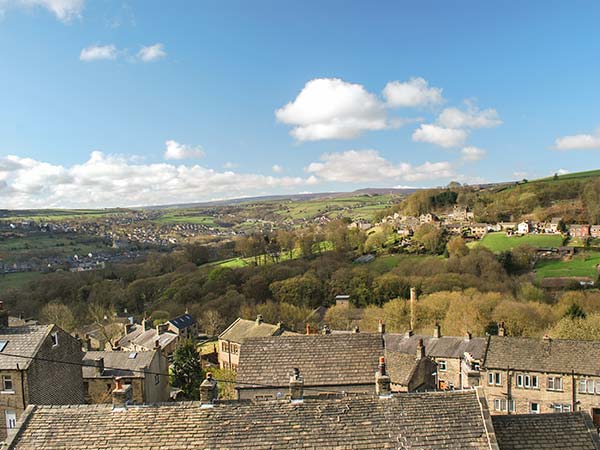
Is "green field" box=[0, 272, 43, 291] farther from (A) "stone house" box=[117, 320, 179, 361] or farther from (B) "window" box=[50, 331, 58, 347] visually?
(B) "window" box=[50, 331, 58, 347]

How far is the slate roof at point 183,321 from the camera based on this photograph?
218 ft

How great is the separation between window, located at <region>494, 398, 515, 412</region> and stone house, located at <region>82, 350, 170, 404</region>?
27.1 meters

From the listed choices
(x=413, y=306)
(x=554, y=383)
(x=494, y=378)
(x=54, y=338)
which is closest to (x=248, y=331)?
(x=413, y=306)

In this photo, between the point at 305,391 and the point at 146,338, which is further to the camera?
the point at 146,338

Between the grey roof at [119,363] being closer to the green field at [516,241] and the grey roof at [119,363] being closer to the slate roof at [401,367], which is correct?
the slate roof at [401,367]

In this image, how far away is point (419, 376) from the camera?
34906 millimetres

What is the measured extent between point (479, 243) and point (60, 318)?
81.9 metres

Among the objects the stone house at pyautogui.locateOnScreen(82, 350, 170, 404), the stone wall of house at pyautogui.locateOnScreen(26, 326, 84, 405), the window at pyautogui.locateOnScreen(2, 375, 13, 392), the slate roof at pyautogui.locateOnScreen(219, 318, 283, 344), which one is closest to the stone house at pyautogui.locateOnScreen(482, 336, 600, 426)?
the slate roof at pyautogui.locateOnScreen(219, 318, 283, 344)

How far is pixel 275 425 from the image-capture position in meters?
13.3

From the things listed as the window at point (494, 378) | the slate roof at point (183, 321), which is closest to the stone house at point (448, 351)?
the window at point (494, 378)

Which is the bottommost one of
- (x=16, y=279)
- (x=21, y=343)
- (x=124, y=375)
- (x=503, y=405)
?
(x=503, y=405)

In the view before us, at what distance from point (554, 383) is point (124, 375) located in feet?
112

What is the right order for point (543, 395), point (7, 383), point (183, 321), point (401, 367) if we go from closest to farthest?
point (7, 383)
point (543, 395)
point (401, 367)
point (183, 321)

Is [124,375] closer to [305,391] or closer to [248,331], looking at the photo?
[248,331]
